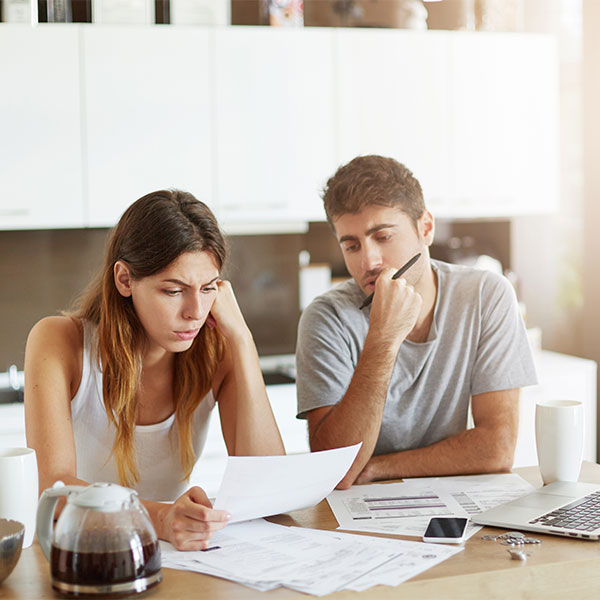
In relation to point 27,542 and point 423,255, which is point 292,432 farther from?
point 27,542

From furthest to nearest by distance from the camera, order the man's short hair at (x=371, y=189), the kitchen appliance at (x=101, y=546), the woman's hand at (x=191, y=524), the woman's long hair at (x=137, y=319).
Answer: the man's short hair at (x=371, y=189), the woman's long hair at (x=137, y=319), the woman's hand at (x=191, y=524), the kitchen appliance at (x=101, y=546)

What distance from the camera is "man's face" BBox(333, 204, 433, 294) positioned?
1984 mm

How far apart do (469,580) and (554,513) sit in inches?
12.8

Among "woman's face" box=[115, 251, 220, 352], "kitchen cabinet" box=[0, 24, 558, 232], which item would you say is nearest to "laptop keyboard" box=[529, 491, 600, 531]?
"woman's face" box=[115, 251, 220, 352]

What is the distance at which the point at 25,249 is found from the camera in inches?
139

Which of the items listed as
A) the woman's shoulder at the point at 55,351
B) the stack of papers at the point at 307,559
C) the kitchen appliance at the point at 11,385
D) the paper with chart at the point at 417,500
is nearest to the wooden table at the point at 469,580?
the stack of papers at the point at 307,559

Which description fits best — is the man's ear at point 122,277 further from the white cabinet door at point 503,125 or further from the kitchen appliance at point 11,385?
the white cabinet door at point 503,125

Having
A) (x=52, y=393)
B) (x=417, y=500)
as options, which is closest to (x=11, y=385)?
(x=52, y=393)

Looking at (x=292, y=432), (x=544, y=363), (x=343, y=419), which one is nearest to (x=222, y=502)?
(x=343, y=419)

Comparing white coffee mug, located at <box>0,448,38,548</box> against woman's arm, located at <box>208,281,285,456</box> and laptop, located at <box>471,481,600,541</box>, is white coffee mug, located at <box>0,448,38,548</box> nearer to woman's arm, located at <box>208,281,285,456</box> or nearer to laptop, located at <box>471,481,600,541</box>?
woman's arm, located at <box>208,281,285,456</box>

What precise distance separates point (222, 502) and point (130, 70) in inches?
90.0

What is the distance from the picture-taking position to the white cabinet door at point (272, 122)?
3.41m

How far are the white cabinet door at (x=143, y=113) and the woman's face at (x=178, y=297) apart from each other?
161 centimetres

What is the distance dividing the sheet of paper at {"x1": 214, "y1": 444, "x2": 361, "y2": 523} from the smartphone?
0.18 m
